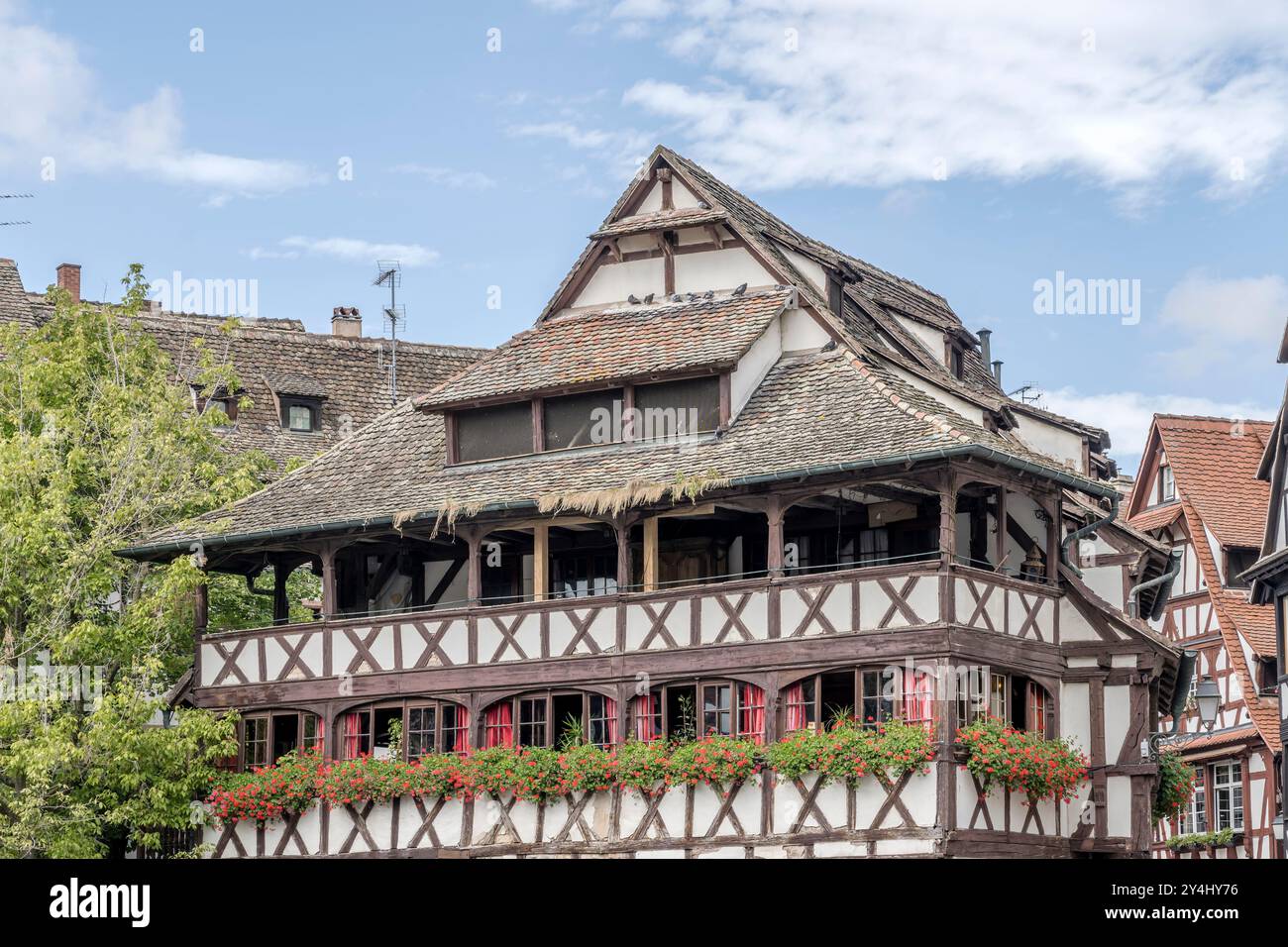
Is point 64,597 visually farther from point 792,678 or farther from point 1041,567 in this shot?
point 1041,567

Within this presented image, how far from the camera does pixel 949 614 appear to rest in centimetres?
2973

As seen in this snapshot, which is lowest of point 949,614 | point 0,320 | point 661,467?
point 949,614

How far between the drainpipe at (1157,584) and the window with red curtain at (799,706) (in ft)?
18.9

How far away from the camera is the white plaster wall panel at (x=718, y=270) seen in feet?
114

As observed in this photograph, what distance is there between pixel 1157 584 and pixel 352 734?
12123mm

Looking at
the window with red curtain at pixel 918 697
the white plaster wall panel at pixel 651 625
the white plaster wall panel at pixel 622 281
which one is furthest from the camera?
the white plaster wall panel at pixel 622 281

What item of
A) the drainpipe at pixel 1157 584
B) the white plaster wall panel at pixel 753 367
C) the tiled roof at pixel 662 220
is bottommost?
the drainpipe at pixel 1157 584

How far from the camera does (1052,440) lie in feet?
128

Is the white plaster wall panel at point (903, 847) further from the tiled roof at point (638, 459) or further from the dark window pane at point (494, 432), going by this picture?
the dark window pane at point (494, 432)

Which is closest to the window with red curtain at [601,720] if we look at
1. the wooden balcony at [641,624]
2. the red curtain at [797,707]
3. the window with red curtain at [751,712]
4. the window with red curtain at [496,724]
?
the wooden balcony at [641,624]

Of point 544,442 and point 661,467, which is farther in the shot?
point 544,442
